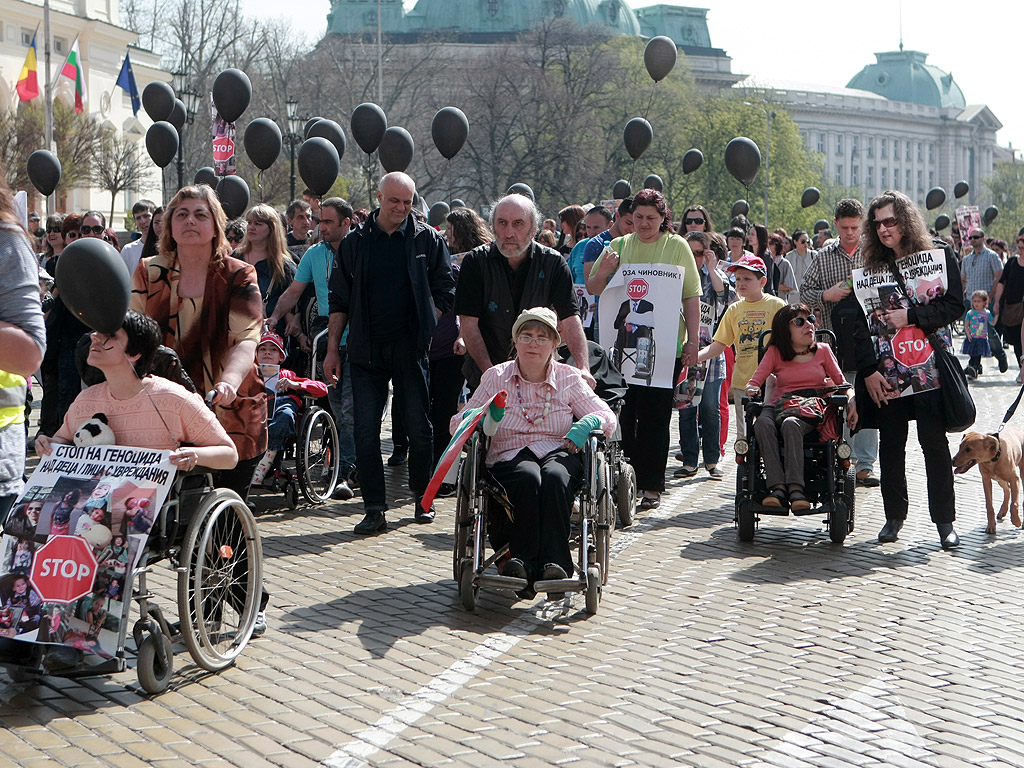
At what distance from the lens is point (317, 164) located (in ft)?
47.9

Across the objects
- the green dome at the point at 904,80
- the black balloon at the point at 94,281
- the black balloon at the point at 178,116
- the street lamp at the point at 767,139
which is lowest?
the black balloon at the point at 94,281

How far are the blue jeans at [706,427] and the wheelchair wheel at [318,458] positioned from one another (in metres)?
2.82

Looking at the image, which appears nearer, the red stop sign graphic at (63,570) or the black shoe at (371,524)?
the red stop sign graphic at (63,570)

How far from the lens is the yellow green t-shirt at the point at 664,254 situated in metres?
8.98

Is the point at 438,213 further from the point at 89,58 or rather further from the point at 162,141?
the point at 89,58

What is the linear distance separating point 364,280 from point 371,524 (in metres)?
1.43

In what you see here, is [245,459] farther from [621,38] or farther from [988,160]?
[988,160]

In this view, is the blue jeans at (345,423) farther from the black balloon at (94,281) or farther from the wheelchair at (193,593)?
the black balloon at (94,281)

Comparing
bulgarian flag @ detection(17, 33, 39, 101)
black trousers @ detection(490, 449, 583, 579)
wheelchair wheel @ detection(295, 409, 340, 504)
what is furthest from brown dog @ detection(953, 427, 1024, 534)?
bulgarian flag @ detection(17, 33, 39, 101)

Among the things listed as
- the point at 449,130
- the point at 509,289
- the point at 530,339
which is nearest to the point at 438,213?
the point at 449,130

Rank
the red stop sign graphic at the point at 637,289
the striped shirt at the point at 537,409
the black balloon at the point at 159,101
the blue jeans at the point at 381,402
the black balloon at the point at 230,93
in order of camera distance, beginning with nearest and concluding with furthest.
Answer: the striped shirt at the point at 537,409 < the blue jeans at the point at 381,402 < the red stop sign graphic at the point at 637,289 < the black balloon at the point at 230,93 < the black balloon at the point at 159,101

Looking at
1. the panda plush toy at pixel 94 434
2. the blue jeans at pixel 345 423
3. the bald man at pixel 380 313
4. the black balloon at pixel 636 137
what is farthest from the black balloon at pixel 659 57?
the panda plush toy at pixel 94 434

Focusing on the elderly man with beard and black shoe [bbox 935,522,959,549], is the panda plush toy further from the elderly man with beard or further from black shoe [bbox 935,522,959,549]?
black shoe [bbox 935,522,959,549]

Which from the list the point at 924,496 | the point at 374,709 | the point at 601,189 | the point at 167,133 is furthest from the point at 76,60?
the point at 374,709
